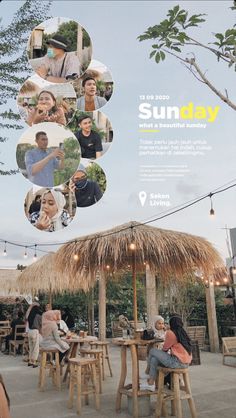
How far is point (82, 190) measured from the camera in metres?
7.43

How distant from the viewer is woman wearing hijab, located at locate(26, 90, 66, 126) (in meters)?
6.32

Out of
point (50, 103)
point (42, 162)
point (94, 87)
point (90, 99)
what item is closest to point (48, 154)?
point (42, 162)

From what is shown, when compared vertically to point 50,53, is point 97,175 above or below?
below

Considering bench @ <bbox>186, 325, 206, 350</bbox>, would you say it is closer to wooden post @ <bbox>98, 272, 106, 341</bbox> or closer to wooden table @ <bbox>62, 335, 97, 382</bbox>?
wooden post @ <bbox>98, 272, 106, 341</bbox>

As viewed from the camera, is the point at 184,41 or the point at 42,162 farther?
the point at 42,162

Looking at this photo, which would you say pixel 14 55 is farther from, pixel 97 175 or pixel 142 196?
pixel 97 175

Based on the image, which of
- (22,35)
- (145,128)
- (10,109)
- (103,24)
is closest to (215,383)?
(145,128)

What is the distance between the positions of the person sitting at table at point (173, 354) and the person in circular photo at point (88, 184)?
13.1 ft

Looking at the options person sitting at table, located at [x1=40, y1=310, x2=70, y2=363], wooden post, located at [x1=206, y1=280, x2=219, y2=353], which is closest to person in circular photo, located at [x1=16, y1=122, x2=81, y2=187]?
person sitting at table, located at [x1=40, y1=310, x2=70, y2=363]

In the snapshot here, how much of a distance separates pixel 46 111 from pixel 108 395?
4.63 m

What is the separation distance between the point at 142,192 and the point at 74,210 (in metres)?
1.71

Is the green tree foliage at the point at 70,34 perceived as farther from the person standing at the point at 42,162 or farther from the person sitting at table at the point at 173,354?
the person sitting at table at the point at 173,354

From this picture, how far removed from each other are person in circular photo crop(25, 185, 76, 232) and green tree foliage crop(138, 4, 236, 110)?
536 cm

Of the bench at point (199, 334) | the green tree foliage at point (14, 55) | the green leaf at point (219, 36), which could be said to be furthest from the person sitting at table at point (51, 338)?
the green leaf at point (219, 36)
